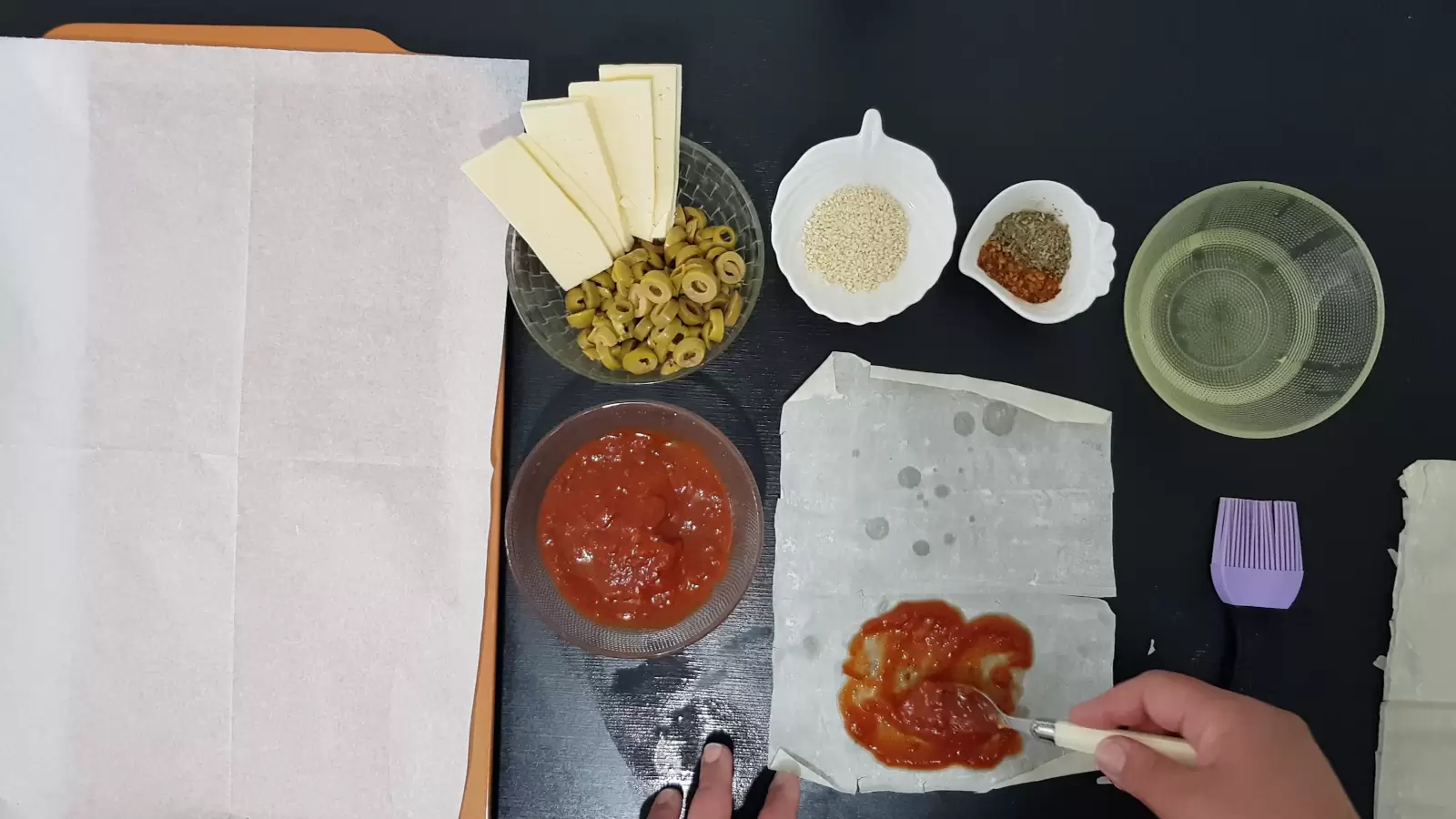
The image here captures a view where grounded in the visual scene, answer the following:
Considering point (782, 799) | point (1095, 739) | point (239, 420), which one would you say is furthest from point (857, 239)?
point (239, 420)

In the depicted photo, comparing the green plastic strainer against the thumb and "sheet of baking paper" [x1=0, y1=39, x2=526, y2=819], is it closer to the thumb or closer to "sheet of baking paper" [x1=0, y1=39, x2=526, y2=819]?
the thumb

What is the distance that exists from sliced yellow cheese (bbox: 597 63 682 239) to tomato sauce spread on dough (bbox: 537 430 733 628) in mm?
332

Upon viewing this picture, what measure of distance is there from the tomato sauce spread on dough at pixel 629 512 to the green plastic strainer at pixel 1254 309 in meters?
0.68

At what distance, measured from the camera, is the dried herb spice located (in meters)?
1.19

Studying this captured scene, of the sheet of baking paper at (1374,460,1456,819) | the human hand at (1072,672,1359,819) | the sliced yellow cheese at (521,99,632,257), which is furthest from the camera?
the sheet of baking paper at (1374,460,1456,819)

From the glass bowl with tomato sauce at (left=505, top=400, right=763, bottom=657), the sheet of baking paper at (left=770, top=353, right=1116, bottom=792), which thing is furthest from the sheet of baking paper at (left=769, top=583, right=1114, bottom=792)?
the glass bowl with tomato sauce at (left=505, top=400, right=763, bottom=657)

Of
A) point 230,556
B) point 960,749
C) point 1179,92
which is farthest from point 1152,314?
point 230,556

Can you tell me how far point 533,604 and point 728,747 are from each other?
0.38 meters

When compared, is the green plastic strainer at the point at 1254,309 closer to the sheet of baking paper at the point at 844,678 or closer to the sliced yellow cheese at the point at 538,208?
the sheet of baking paper at the point at 844,678

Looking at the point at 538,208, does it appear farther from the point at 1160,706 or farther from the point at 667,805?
the point at 1160,706

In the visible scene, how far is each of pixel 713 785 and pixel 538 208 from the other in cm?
89

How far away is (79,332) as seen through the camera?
1.33m

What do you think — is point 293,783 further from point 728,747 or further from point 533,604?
point 728,747

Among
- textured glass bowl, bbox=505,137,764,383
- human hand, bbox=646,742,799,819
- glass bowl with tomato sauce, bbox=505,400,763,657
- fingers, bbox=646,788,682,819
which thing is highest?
textured glass bowl, bbox=505,137,764,383
